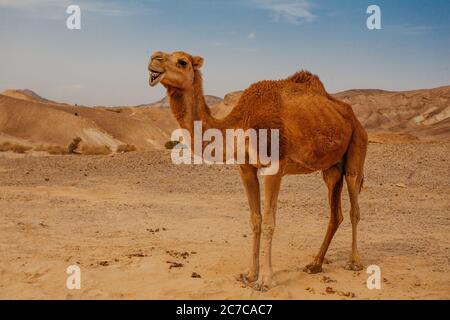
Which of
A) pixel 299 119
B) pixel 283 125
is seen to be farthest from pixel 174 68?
pixel 299 119

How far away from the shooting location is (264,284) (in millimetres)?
6594

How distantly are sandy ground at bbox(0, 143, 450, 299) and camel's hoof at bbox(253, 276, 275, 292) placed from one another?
9 cm

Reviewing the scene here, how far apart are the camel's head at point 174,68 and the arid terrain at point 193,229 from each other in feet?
8.06

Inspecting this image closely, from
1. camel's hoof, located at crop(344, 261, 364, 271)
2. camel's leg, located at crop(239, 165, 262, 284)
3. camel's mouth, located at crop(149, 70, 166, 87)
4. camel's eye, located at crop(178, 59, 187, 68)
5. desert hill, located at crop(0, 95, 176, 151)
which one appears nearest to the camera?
camel's mouth, located at crop(149, 70, 166, 87)

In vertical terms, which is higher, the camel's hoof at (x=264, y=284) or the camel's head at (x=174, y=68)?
the camel's head at (x=174, y=68)

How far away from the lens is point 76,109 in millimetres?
67188

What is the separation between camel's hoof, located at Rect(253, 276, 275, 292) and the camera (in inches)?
259

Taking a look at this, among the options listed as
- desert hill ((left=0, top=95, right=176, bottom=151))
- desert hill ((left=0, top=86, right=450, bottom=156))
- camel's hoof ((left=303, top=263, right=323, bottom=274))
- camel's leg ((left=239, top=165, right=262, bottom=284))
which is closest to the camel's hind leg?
camel's hoof ((left=303, top=263, right=323, bottom=274))

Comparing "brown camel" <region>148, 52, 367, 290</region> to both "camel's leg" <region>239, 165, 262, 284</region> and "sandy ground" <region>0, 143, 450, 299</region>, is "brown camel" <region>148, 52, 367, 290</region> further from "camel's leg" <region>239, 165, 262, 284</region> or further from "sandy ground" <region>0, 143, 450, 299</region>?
"sandy ground" <region>0, 143, 450, 299</region>

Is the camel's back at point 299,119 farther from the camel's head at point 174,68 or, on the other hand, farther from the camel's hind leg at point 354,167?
the camel's head at point 174,68

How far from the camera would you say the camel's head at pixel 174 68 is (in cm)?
598

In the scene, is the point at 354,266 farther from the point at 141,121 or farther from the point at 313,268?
the point at 141,121

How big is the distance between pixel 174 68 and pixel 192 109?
0.53 metres

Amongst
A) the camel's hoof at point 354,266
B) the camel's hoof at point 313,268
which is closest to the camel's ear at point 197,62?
the camel's hoof at point 313,268
